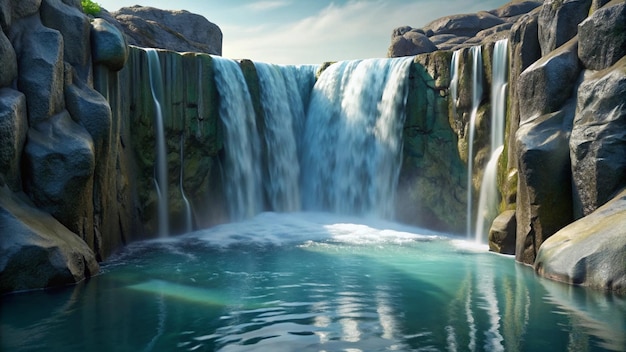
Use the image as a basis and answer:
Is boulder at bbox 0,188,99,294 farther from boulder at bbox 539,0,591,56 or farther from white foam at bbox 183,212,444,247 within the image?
boulder at bbox 539,0,591,56

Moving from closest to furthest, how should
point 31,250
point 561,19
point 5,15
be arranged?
point 31,250, point 5,15, point 561,19

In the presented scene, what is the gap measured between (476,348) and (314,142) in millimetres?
15291

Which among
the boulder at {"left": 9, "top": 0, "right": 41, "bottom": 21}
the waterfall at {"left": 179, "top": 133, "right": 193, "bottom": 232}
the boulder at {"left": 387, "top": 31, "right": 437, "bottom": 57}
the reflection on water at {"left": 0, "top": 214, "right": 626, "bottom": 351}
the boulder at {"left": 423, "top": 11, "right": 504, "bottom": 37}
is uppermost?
the boulder at {"left": 423, "top": 11, "right": 504, "bottom": 37}

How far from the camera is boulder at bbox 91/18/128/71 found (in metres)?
12.0

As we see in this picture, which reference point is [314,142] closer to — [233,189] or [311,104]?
[311,104]

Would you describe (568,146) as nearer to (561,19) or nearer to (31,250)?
(561,19)

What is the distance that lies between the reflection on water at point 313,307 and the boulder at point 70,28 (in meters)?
4.16

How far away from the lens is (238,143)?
18203 mm

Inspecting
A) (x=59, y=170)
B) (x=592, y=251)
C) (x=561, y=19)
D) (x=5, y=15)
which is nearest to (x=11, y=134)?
(x=59, y=170)

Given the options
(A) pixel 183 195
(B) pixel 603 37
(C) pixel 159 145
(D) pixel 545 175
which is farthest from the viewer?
(A) pixel 183 195

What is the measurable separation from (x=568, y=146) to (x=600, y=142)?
77cm

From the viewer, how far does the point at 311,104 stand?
2131 cm

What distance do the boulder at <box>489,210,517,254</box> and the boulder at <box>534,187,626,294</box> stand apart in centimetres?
233

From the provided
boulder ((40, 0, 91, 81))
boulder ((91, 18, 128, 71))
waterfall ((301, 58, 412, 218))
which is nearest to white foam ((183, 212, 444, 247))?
waterfall ((301, 58, 412, 218))
